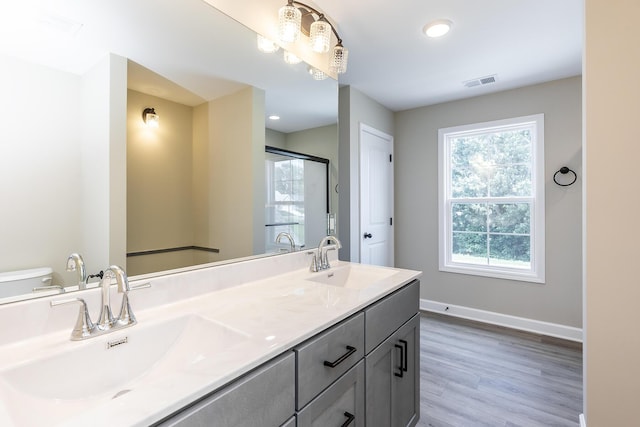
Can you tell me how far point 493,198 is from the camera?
133 inches

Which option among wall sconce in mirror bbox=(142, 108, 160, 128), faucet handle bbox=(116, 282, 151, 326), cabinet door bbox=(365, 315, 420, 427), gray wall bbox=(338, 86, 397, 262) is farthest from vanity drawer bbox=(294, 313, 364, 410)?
gray wall bbox=(338, 86, 397, 262)

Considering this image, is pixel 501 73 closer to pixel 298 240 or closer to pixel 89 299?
pixel 298 240

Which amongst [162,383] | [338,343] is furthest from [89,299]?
[338,343]

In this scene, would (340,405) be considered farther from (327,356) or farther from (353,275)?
(353,275)

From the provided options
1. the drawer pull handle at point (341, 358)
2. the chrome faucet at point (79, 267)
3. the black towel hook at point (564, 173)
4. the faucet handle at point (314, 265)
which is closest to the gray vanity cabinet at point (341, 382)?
the drawer pull handle at point (341, 358)

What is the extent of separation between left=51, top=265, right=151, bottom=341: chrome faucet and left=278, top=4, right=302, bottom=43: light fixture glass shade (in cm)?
144

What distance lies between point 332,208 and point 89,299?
169cm

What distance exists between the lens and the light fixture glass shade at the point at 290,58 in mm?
1843

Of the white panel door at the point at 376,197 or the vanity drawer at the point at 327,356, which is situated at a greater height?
the white panel door at the point at 376,197

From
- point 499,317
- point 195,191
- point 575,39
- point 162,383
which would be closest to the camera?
point 162,383

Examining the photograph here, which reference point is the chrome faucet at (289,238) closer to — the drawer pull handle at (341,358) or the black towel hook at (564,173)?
the drawer pull handle at (341,358)

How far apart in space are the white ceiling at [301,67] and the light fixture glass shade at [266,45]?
41 millimetres

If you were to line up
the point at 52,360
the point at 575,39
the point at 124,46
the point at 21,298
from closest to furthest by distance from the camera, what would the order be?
the point at 52,360, the point at 21,298, the point at 124,46, the point at 575,39

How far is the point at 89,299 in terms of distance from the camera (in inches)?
39.6
